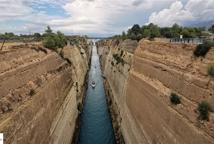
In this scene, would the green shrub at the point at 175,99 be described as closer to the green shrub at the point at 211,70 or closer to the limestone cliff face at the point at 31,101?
the green shrub at the point at 211,70

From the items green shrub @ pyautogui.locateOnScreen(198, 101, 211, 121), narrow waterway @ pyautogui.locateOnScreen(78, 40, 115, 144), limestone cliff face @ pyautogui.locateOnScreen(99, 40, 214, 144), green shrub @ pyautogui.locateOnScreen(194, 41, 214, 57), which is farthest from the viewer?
narrow waterway @ pyautogui.locateOnScreen(78, 40, 115, 144)

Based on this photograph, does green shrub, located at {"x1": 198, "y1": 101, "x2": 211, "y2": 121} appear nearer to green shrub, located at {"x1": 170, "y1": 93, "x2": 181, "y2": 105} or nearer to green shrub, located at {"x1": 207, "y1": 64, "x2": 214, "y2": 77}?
green shrub, located at {"x1": 207, "y1": 64, "x2": 214, "y2": 77}

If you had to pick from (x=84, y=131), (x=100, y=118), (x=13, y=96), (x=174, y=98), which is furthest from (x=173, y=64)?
(x=100, y=118)

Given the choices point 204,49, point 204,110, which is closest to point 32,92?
point 204,49

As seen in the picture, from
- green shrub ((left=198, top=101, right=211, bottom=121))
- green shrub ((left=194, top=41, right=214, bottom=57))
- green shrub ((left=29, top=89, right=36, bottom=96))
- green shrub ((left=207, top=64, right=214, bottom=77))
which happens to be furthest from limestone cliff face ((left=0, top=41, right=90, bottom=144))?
green shrub ((left=194, top=41, right=214, bottom=57))

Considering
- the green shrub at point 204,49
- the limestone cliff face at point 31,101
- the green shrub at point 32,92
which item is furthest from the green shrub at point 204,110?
the green shrub at point 32,92

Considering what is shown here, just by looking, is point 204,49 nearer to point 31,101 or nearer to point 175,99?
point 175,99
